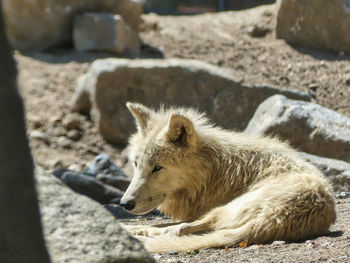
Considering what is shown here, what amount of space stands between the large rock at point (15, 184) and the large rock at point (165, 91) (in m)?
7.79

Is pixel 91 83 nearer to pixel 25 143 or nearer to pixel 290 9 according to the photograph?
pixel 290 9

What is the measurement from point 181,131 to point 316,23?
26.4 ft

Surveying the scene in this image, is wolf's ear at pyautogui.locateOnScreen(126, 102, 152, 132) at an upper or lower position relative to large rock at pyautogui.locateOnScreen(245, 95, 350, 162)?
upper

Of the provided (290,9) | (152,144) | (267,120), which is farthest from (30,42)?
(152,144)

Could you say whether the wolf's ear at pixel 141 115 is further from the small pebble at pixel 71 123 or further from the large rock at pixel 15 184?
the small pebble at pixel 71 123

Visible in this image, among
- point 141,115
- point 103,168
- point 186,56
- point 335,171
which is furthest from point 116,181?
point 186,56

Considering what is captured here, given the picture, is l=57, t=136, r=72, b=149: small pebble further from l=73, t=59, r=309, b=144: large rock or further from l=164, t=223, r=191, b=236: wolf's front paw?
l=164, t=223, r=191, b=236: wolf's front paw

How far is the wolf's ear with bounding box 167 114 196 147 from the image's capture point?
4.71 meters

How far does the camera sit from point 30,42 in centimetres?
1257

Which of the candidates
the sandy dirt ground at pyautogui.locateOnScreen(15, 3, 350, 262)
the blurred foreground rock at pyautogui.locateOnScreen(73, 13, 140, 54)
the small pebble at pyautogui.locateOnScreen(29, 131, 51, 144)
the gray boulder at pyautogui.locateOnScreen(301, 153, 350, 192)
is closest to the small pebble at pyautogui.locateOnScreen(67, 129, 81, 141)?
the sandy dirt ground at pyautogui.locateOnScreen(15, 3, 350, 262)

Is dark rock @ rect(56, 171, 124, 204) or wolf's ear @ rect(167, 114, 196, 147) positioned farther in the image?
dark rock @ rect(56, 171, 124, 204)

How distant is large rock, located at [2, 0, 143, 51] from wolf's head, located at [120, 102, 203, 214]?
840 centimetres

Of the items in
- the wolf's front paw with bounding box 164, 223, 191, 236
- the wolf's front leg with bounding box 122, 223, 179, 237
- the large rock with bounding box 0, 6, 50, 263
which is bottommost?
the wolf's front leg with bounding box 122, 223, 179, 237

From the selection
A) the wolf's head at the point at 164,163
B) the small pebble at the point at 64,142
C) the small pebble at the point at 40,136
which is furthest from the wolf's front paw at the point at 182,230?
the small pebble at the point at 40,136
